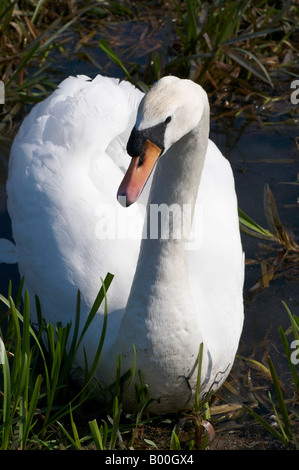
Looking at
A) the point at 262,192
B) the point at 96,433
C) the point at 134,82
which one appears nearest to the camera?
the point at 96,433

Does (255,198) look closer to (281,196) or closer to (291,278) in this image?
(281,196)

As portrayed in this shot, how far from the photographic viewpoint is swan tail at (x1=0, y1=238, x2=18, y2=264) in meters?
4.13

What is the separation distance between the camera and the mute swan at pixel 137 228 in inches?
106

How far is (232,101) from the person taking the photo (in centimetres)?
522

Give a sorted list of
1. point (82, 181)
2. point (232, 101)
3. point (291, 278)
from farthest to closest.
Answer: point (232, 101) < point (291, 278) < point (82, 181)

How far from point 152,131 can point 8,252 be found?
1955mm

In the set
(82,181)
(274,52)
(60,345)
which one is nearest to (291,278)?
(82,181)

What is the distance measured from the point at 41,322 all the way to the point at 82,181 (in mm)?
721

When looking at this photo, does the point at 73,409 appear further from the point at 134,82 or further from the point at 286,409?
the point at 134,82

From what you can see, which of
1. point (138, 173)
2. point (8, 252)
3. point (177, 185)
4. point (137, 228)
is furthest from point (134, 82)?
point (138, 173)

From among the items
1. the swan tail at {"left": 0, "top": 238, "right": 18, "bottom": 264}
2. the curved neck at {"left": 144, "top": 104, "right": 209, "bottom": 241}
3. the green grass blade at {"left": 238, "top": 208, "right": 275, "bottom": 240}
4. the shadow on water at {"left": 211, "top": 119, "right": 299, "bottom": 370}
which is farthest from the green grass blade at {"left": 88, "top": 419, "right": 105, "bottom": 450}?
the green grass blade at {"left": 238, "top": 208, "right": 275, "bottom": 240}

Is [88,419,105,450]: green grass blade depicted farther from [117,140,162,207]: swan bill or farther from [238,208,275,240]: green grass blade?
[238,208,275,240]: green grass blade

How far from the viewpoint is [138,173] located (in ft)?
8.03

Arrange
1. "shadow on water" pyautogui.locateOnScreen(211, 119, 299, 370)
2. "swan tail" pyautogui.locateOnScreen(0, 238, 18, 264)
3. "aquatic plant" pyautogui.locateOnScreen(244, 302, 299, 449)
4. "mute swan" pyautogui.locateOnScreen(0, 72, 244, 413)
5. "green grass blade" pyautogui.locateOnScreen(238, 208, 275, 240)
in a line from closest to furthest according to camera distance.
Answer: "mute swan" pyautogui.locateOnScreen(0, 72, 244, 413) → "aquatic plant" pyautogui.locateOnScreen(244, 302, 299, 449) → "shadow on water" pyautogui.locateOnScreen(211, 119, 299, 370) → "swan tail" pyautogui.locateOnScreen(0, 238, 18, 264) → "green grass blade" pyautogui.locateOnScreen(238, 208, 275, 240)
